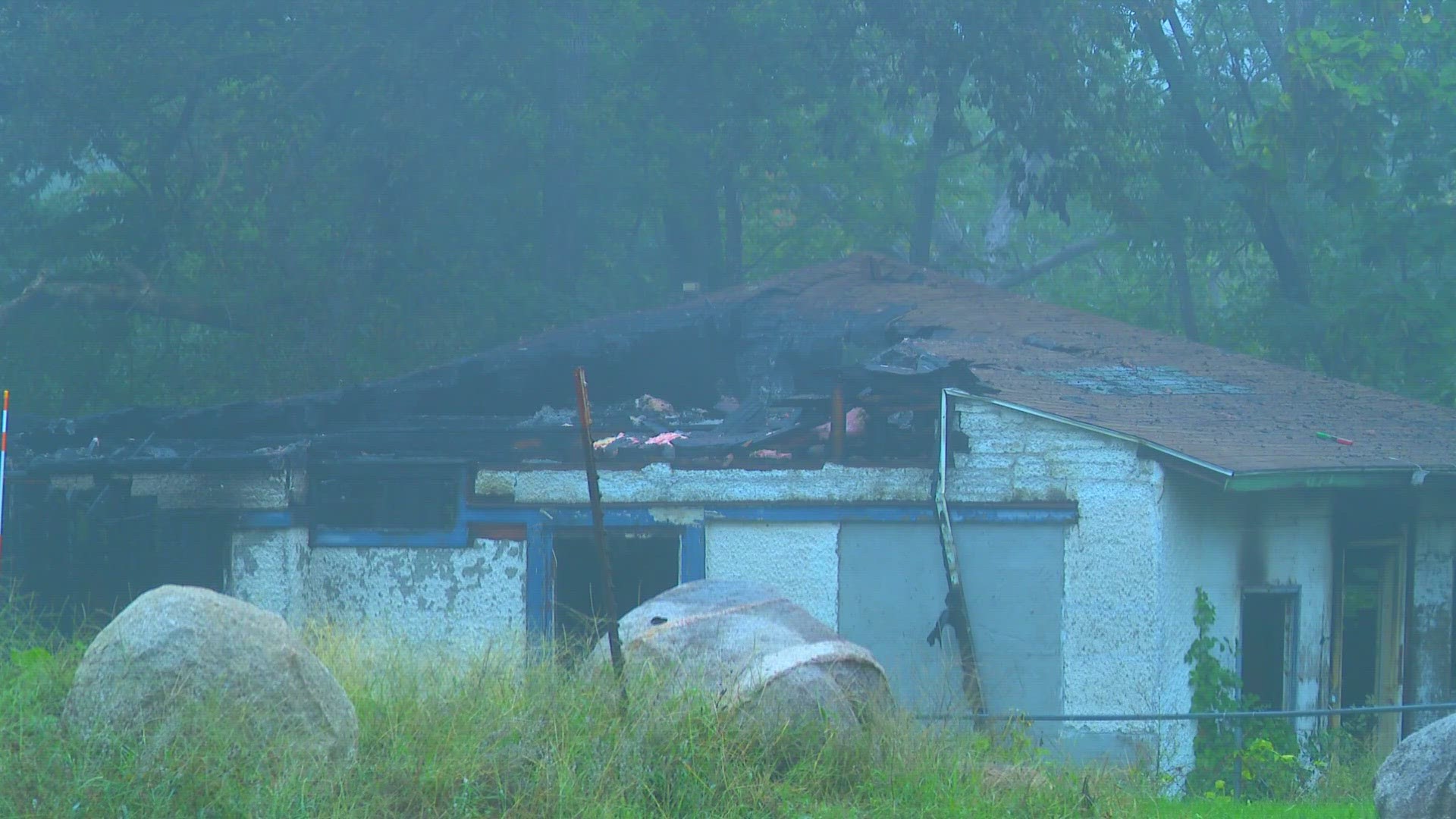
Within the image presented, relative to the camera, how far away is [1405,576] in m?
12.2

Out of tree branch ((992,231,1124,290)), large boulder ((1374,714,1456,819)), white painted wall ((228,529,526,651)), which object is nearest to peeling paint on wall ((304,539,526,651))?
white painted wall ((228,529,526,651))

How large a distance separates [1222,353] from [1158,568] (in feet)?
16.8

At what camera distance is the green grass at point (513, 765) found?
5.79m

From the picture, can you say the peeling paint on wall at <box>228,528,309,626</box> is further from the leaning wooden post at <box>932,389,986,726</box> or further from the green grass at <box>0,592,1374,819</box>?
the leaning wooden post at <box>932,389,986,726</box>

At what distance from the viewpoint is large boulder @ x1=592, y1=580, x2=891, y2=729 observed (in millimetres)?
7012

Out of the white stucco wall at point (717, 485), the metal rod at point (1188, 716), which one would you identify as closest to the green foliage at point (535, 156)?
the white stucco wall at point (717, 485)

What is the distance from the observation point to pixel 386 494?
11.1 metres

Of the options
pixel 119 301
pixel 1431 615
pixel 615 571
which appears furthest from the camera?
pixel 119 301

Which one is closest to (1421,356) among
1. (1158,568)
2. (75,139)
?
(1158,568)

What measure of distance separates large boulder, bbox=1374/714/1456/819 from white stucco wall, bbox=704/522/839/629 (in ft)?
14.9

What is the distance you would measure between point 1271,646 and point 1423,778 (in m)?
5.19

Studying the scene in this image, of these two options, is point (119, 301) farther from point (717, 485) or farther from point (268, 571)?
point (717, 485)

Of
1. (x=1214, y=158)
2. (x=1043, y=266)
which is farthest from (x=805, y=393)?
(x=1043, y=266)

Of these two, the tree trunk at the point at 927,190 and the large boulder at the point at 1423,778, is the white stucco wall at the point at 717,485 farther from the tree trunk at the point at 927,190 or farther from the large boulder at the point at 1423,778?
the tree trunk at the point at 927,190
